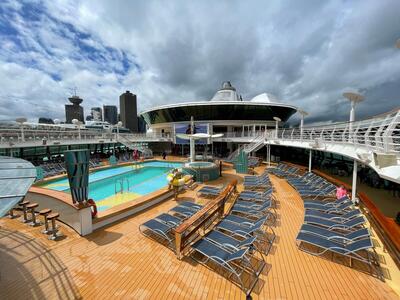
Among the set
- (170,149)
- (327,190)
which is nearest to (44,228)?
(327,190)

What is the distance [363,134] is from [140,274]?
14.6 meters

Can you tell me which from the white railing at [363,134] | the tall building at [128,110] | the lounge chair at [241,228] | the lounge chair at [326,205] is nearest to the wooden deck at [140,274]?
the lounge chair at [241,228]

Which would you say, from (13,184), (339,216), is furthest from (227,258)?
(13,184)

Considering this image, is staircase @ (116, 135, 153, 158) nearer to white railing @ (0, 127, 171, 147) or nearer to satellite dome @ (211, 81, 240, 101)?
white railing @ (0, 127, 171, 147)

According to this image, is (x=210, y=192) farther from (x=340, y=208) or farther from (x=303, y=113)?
(x=303, y=113)

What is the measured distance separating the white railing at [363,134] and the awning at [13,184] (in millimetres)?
A: 6451

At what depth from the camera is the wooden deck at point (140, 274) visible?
133 inches

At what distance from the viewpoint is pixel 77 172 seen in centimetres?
506

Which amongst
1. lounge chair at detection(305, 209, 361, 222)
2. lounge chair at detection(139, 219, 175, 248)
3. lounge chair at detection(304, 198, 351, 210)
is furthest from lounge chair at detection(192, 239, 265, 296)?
lounge chair at detection(304, 198, 351, 210)

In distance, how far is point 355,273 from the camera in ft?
12.7

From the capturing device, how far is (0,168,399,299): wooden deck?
3.39 metres

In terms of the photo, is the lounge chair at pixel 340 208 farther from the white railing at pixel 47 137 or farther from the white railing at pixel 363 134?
the white railing at pixel 47 137

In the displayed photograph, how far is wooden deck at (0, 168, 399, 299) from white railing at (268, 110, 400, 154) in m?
2.92

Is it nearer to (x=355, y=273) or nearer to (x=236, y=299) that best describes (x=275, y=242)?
(x=355, y=273)
